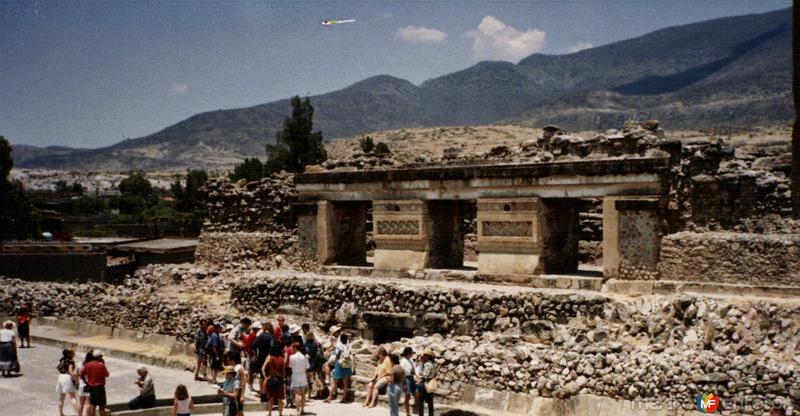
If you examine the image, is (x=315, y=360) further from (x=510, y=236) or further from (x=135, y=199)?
(x=135, y=199)

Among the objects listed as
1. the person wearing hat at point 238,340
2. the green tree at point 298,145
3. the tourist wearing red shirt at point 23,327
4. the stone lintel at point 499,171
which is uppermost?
the green tree at point 298,145

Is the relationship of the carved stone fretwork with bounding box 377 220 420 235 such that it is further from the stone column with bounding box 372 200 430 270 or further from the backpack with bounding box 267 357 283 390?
the backpack with bounding box 267 357 283 390

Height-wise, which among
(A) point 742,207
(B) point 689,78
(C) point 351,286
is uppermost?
(B) point 689,78

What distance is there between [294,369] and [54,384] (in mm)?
5763

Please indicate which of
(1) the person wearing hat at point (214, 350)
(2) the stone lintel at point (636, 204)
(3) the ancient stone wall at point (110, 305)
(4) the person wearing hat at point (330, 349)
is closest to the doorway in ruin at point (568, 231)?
(2) the stone lintel at point (636, 204)

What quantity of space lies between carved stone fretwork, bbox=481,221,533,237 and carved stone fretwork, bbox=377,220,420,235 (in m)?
1.92

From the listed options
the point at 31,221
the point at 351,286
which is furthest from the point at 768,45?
the point at 351,286

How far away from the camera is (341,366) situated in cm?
1435

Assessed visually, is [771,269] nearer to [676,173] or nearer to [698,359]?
[676,173]

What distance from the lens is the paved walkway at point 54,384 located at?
13.5 meters

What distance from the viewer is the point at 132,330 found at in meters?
20.5

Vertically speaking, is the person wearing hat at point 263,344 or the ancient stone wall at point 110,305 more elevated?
the person wearing hat at point 263,344

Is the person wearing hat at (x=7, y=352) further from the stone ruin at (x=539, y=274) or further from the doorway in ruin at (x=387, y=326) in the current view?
the doorway in ruin at (x=387, y=326)

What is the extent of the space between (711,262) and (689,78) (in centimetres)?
16906
